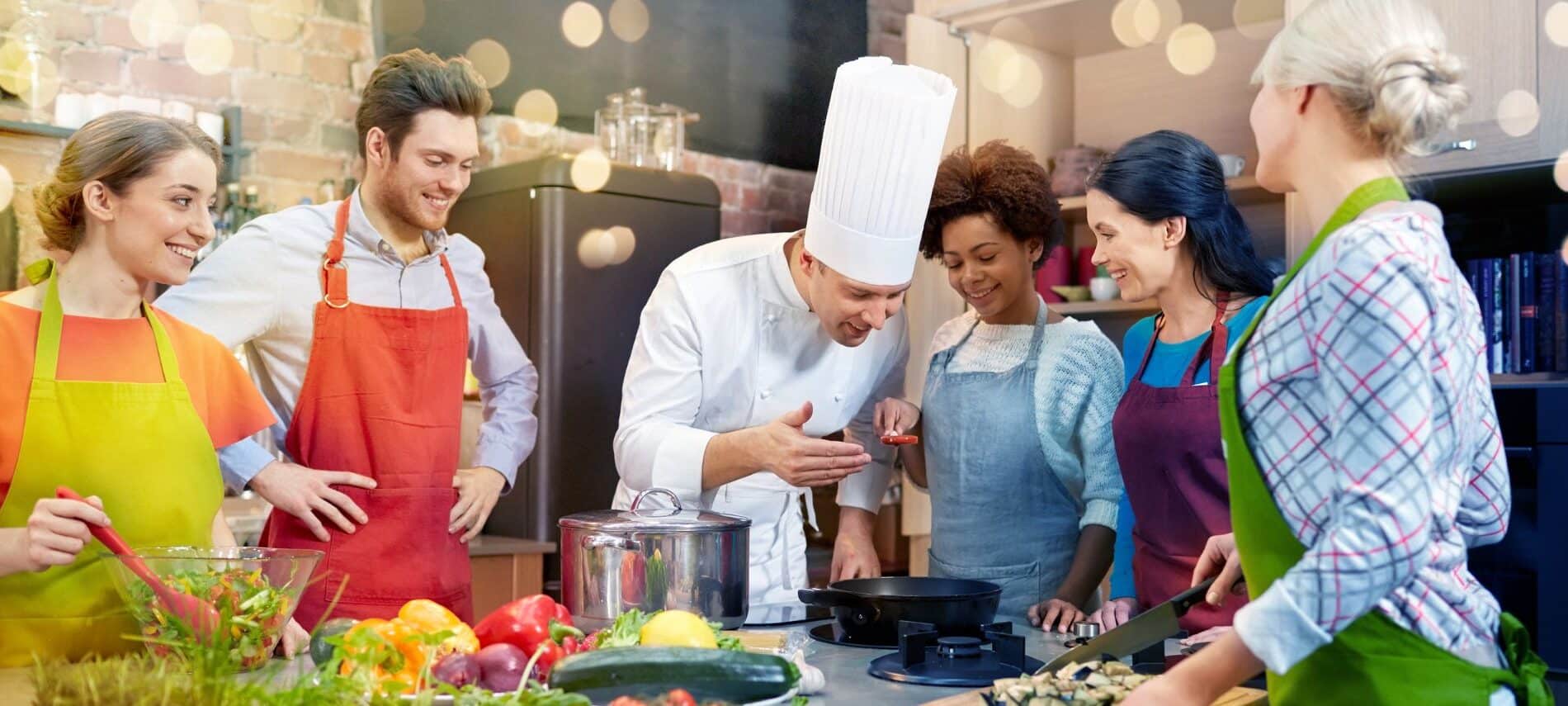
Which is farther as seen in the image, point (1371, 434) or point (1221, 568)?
point (1221, 568)

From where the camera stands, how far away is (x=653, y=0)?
14.1 ft

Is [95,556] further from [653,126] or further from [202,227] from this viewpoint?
[653,126]

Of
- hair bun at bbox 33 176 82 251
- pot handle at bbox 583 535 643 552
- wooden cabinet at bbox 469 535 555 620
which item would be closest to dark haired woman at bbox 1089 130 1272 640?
pot handle at bbox 583 535 643 552

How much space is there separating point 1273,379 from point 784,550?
1.27 metres

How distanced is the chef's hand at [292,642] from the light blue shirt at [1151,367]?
1303mm

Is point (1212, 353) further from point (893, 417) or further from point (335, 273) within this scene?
point (335, 273)

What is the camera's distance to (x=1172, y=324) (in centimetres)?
228

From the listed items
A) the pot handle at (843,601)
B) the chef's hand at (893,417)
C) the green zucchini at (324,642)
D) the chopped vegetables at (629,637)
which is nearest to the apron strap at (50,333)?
the green zucchini at (324,642)

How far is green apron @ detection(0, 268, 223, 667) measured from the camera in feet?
5.65

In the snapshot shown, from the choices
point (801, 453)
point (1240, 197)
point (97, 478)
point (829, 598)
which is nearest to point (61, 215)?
point (97, 478)

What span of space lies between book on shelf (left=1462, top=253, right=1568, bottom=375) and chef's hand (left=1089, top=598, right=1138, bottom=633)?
126 centimetres

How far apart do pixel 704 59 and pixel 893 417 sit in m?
2.37

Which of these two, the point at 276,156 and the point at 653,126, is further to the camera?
the point at 653,126

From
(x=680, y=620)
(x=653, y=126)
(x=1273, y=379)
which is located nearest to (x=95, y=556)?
(x=680, y=620)
